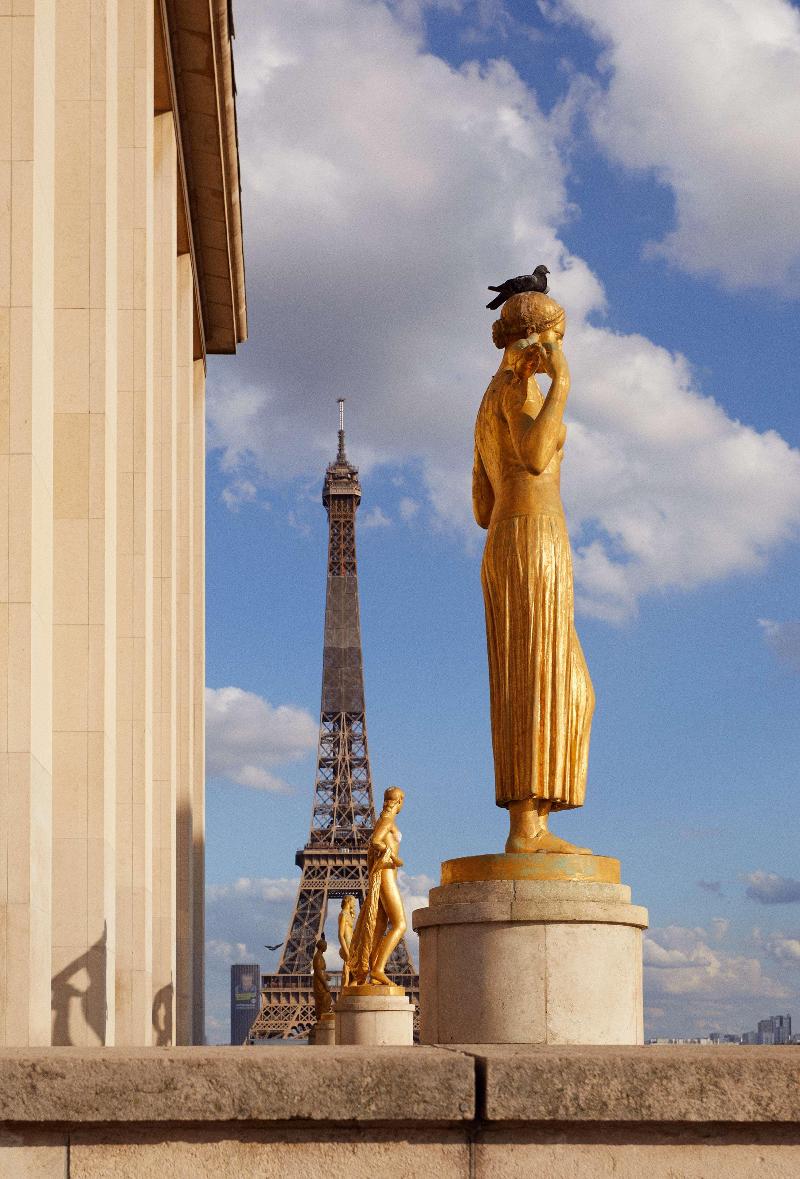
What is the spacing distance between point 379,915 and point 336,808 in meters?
66.9

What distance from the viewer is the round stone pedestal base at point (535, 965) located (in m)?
11.3

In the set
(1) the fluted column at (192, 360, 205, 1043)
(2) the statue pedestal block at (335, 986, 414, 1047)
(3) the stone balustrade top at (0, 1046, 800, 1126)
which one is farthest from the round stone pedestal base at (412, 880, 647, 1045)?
(1) the fluted column at (192, 360, 205, 1043)

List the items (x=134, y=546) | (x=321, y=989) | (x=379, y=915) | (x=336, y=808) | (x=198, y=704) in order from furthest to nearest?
1. (x=336, y=808)
2. (x=321, y=989)
3. (x=198, y=704)
4. (x=379, y=915)
5. (x=134, y=546)

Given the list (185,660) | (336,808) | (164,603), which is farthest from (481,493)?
(336,808)

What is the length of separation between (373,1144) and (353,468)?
95447 millimetres

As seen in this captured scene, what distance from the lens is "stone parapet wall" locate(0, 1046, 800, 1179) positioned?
223 inches

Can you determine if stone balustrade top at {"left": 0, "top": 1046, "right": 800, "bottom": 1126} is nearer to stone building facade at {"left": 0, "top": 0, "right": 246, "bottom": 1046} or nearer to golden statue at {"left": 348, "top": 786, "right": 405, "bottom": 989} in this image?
stone building facade at {"left": 0, "top": 0, "right": 246, "bottom": 1046}

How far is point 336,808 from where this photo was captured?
92.3 m

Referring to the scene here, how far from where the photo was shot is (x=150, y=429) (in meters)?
22.5

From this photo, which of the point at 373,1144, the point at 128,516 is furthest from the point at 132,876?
the point at 373,1144

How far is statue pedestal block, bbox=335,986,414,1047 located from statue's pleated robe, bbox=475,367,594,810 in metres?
14.0

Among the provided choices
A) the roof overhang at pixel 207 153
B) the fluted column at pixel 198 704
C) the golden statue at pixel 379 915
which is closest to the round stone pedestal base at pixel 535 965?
the golden statue at pixel 379 915

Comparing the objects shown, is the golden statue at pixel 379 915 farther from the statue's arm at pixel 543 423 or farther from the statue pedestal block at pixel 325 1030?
the statue's arm at pixel 543 423

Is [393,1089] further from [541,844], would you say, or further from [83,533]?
[83,533]
